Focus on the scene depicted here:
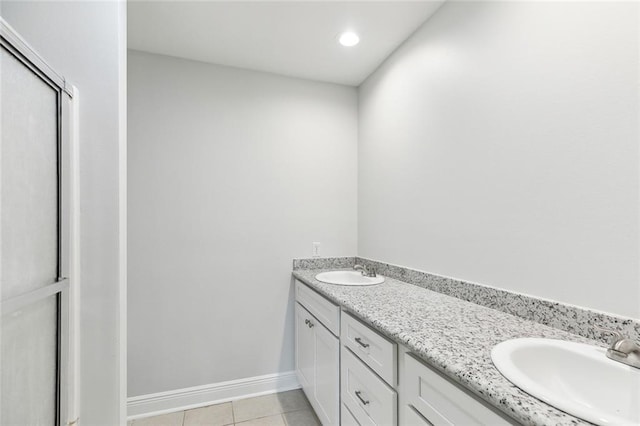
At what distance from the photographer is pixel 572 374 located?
2.77 feet

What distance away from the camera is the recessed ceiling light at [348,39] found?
184 centimetres

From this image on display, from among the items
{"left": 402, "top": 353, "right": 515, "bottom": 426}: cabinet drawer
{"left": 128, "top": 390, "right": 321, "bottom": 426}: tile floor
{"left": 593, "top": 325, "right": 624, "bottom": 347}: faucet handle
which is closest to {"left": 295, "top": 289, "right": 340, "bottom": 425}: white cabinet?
{"left": 128, "top": 390, "right": 321, "bottom": 426}: tile floor

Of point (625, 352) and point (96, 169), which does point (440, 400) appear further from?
point (96, 169)

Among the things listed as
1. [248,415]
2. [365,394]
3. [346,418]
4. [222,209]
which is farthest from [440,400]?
[222,209]

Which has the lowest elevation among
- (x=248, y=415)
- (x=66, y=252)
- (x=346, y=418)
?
(x=248, y=415)

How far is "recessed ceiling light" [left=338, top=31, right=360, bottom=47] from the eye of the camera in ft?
6.05

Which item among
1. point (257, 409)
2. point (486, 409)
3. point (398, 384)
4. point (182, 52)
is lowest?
point (257, 409)

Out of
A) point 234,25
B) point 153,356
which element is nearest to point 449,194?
point 234,25

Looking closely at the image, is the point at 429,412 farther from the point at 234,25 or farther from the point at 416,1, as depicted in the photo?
the point at 234,25

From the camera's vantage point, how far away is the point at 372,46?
1.97 metres

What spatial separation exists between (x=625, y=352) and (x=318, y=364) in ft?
4.62

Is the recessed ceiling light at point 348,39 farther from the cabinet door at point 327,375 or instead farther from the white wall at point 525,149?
the cabinet door at point 327,375

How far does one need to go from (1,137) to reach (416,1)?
6.03ft

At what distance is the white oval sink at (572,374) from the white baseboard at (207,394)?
6.00ft
